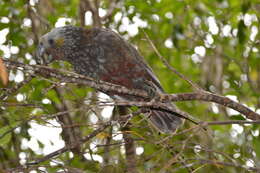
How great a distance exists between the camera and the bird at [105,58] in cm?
386

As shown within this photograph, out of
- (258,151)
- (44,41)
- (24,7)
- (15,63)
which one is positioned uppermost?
(24,7)

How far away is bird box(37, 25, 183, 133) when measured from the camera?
386 cm

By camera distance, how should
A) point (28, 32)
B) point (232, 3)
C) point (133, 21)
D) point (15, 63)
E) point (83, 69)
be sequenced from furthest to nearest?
point (28, 32) → point (133, 21) → point (232, 3) → point (83, 69) → point (15, 63)

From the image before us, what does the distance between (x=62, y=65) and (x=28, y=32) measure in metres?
1.21

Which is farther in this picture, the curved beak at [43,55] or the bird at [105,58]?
the curved beak at [43,55]

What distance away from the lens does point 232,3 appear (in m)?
4.24

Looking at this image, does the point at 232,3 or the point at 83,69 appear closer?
the point at 83,69

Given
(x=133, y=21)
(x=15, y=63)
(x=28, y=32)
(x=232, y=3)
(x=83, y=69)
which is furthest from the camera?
Answer: (x=28, y=32)

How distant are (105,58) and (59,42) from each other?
1.72 ft

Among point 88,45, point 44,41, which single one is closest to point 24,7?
point 44,41

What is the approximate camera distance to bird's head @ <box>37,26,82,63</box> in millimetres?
4066

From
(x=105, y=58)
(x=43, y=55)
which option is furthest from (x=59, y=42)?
(x=105, y=58)

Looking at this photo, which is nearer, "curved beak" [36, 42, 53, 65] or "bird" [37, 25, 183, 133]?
"bird" [37, 25, 183, 133]

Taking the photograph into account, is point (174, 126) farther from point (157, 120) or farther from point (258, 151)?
point (258, 151)
